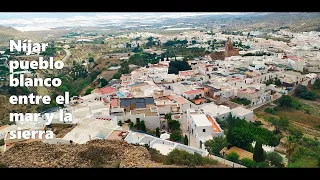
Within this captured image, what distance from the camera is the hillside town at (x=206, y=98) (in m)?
4.25

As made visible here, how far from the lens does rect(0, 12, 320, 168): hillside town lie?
425cm

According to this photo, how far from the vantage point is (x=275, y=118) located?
259 inches

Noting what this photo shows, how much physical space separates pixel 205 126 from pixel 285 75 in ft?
16.5

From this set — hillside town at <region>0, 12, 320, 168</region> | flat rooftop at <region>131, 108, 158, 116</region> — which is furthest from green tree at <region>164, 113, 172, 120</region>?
flat rooftop at <region>131, 108, 158, 116</region>

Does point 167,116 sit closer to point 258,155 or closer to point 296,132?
point 258,155

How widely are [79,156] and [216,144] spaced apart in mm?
2495

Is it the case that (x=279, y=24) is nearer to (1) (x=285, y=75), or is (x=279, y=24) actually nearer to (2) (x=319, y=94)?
(1) (x=285, y=75)

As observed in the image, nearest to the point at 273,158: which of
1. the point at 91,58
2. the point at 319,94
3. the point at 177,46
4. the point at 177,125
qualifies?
the point at 177,125

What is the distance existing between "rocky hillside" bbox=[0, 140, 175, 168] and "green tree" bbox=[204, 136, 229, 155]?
1.82 m

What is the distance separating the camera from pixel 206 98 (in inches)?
288

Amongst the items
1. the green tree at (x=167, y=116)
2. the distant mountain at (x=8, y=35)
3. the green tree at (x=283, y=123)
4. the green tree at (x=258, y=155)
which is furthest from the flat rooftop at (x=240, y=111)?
the distant mountain at (x=8, y=35)

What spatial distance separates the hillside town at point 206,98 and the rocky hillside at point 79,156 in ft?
0.92

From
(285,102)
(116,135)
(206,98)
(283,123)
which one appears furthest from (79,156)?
(285,102)

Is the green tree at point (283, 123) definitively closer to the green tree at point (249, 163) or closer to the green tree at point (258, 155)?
the green tree at point (258, 155)
